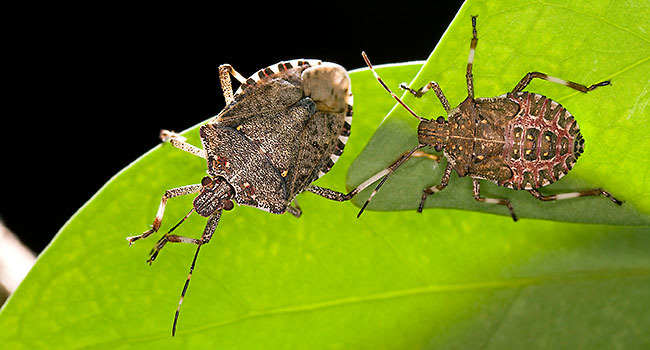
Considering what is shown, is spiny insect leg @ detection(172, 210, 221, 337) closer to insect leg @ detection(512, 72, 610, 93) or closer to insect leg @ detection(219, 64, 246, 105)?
insect leg @ detection(219, 64, 246, 105)

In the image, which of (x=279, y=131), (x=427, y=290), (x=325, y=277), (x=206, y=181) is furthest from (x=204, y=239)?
(x=427, y=290)

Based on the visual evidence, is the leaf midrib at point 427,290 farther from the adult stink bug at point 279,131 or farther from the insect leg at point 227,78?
the insect leg at point 227,78

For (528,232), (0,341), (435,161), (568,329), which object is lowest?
(568,329)

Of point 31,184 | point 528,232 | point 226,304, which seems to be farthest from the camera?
point 31,184

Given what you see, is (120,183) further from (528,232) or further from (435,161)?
(528,232)

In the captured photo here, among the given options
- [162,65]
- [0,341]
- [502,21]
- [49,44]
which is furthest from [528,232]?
[49,44]

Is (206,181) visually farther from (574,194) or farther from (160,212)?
(574,194)

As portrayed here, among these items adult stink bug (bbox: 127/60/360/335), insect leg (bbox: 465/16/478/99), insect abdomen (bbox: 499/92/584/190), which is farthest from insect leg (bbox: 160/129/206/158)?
insect abdomen (bbox: 499/92/584/190)
